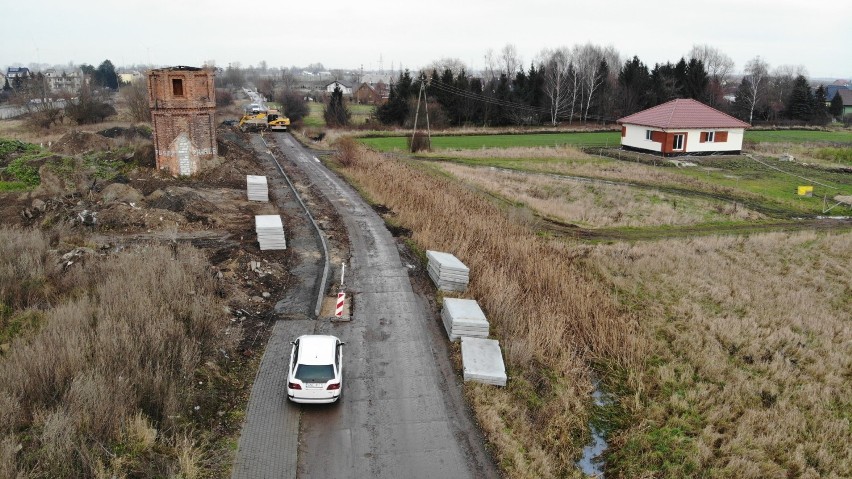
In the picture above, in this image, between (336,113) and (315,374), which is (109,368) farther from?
(336,113)

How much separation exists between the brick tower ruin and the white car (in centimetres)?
2211

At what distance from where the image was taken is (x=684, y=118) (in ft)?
170

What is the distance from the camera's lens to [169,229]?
23.7 metres

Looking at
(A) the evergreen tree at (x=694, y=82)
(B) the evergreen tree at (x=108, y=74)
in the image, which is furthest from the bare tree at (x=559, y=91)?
(B) the evergreen tree at (x=108, y=74)

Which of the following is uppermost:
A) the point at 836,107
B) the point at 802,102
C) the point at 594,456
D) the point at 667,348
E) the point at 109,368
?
the point at 802,102

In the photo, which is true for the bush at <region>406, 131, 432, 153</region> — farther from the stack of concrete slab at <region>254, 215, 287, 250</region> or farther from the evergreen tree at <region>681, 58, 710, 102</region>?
the evergreen tree at <region>681, 58, 710, 102</region>

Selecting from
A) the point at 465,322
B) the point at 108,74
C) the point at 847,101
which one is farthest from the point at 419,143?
the point at 108,74

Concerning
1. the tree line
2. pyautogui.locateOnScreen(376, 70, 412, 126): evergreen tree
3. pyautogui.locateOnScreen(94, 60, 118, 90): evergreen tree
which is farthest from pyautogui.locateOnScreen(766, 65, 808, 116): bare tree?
pyautogui.locateOnScreen(94, 60, 118, 90): evergreen tree

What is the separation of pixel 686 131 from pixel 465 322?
1692 inches

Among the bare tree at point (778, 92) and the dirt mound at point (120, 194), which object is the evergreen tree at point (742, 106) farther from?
the dirt mound at point (120, 194)

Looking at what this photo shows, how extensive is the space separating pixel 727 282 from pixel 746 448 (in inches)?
408

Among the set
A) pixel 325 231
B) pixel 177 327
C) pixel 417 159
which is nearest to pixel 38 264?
pixel 177 327

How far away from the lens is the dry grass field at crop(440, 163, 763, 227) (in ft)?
99.1

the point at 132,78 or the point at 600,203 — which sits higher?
the point at 132,78
